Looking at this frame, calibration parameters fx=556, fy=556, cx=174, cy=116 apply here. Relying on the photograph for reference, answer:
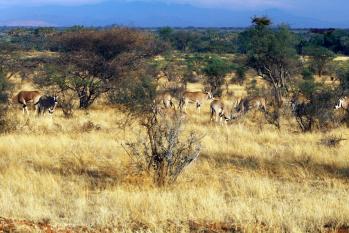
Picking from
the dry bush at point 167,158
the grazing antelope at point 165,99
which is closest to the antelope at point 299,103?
the grazing antelope at point 165,99

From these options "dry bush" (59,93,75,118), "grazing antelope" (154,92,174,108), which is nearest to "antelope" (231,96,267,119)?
"grazing antelope" (154,92,174,108)

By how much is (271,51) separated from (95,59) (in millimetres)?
9374

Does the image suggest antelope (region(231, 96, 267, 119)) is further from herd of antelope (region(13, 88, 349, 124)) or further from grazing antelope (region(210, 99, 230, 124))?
grazing antelope (region(210, 99, 230, 124))

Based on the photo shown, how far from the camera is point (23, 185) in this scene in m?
8.73

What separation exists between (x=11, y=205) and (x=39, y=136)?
6488mm

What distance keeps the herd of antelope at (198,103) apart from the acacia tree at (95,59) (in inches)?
62.4

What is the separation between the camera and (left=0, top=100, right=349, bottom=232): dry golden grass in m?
6.94

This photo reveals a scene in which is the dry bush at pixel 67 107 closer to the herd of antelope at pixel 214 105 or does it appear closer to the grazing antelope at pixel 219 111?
the herd of antelope at pixel 214 105

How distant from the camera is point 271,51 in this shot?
27281mm

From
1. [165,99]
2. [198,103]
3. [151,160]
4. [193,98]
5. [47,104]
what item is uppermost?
[151,160]

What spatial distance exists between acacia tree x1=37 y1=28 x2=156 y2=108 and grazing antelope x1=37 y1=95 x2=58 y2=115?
6.01 ft

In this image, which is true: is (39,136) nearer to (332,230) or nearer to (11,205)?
(11,205)

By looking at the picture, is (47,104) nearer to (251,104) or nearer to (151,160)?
(251,104)

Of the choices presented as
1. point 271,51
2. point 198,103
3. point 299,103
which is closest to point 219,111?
point 299,103
